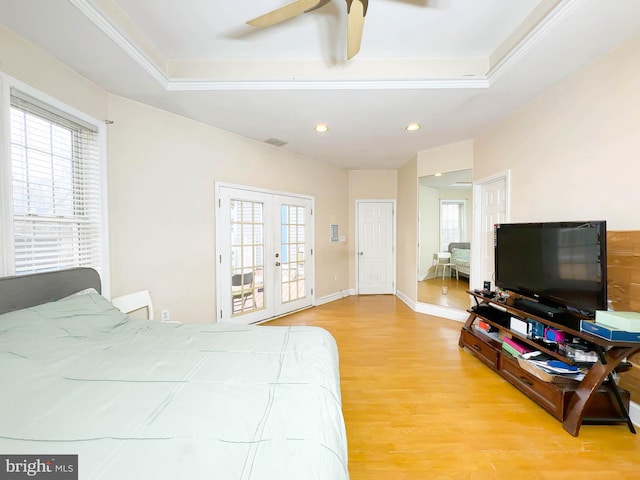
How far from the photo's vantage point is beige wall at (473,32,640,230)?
1.74 m

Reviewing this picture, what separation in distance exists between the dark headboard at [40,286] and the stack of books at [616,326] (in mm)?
3447

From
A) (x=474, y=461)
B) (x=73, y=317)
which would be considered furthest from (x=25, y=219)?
(x=474, y=461)

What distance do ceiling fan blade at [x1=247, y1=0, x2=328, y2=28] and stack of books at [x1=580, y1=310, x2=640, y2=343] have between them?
2.57 m

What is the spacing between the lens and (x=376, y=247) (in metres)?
5.24

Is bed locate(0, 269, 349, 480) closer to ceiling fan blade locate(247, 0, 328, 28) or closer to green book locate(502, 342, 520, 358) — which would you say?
green book locate(502, 342, 520, 358)

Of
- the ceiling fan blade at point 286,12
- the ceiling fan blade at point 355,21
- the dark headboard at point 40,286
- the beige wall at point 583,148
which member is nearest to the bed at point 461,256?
the beige wall at point 583,148

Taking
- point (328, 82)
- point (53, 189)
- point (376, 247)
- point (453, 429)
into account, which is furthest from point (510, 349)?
point (53, 189)

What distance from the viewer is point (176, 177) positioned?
280 cm

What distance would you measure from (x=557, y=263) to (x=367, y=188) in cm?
356

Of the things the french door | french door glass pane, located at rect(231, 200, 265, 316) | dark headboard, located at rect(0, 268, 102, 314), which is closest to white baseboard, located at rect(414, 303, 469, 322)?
the french door

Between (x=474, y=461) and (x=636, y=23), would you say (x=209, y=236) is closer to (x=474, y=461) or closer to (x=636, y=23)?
(x=474, y=461)

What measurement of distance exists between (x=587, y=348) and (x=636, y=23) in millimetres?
2122

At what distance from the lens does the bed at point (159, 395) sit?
721 millimetres

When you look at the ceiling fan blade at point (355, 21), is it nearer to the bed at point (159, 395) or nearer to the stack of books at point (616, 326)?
the bed at point (159, 395)
